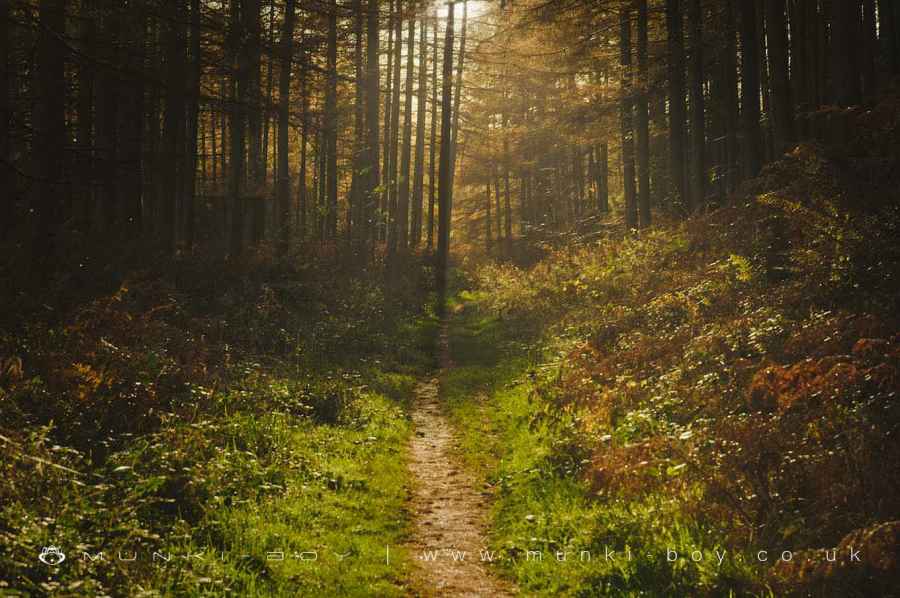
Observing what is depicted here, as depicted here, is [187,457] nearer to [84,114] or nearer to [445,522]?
[445,522]

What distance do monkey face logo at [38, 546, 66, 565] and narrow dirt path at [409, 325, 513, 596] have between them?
109 inches

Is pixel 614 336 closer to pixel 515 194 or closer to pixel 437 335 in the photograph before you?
pixel 437 335

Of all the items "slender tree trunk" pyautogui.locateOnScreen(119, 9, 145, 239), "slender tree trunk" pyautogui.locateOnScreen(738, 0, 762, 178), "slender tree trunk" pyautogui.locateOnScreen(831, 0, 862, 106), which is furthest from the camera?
"slender tree trunk" pyautogui.locateOnScreen(119, 9, 145, 239)

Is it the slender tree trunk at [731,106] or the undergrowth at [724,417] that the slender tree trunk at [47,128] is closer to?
the undergrowth at [724,417]

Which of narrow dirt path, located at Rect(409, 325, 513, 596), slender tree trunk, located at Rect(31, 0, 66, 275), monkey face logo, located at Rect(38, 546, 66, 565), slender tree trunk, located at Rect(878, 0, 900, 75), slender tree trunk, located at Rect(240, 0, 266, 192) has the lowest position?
narrow dirt path, located at Rect(409, 325, 513, 596)

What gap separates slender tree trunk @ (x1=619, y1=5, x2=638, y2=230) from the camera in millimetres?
20102

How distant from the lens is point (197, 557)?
5.27 m

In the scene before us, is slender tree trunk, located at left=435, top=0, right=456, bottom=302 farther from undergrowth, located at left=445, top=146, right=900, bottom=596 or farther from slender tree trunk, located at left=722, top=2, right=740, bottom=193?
undergrowth, located at left=445, top=146, right=900, bottom=596

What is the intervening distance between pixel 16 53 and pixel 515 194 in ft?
112

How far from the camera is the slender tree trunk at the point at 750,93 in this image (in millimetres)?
13977

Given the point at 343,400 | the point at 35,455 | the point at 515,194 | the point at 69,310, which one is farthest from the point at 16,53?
the point at 515,194

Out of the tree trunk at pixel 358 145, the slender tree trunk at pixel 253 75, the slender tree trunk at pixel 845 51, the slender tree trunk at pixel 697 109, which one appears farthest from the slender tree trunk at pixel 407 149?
the slender tree trunk at pixel 845 51

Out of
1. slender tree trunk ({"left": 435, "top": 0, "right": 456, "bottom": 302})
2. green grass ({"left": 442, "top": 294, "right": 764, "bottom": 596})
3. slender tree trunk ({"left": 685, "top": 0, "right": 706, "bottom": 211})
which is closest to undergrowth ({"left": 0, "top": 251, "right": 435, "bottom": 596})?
green grass ({"left": 442, "top": 294, "right": 764, "bottom": 596})

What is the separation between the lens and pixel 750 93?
14164 mm
